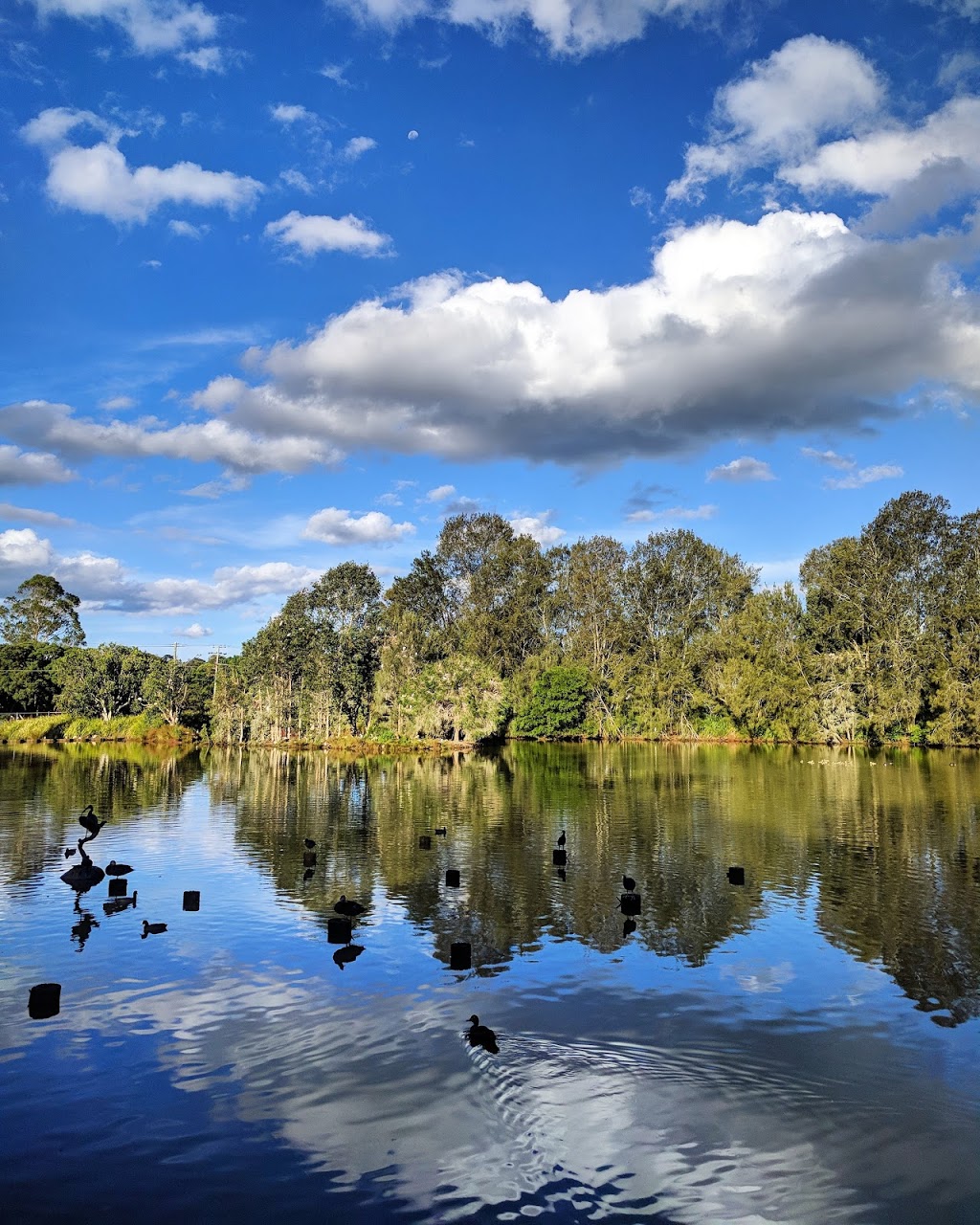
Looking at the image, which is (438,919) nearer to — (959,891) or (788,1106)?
(788,1106)

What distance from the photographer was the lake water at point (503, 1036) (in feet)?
29.5

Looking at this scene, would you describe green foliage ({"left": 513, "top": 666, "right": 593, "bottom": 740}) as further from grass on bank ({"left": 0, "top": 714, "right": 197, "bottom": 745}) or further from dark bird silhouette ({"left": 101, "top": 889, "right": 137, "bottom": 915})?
A: dark bird silhouette ({"left": 101, "top": 889, "right": 137, "bottom": 915})

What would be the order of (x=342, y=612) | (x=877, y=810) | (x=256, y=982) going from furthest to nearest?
(x=342, y=612) < (x=877, y=810) < (x=256, y=982)

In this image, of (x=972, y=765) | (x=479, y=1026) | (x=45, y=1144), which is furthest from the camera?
(x=972, y=765)

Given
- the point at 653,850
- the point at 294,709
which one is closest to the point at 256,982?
the point at 653,850

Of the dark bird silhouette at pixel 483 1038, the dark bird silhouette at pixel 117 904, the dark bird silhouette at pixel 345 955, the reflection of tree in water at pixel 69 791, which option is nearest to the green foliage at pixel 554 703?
the reflection of tree in water at pixel 69 791

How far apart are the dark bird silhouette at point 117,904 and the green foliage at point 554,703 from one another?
→ 273 ft

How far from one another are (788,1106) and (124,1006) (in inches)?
Result: 424

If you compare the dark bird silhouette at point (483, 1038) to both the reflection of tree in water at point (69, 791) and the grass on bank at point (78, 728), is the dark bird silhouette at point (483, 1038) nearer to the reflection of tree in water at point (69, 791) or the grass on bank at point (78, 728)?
the reflection of tree in water at point (69, 791)

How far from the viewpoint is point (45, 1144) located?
979 cm

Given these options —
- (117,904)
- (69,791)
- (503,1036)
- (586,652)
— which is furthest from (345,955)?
(586,652)

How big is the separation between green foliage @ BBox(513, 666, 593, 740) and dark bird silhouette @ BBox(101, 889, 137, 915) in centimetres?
8328

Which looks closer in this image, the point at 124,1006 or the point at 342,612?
the point at 124,1006

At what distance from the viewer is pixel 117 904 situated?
69.4 ft
